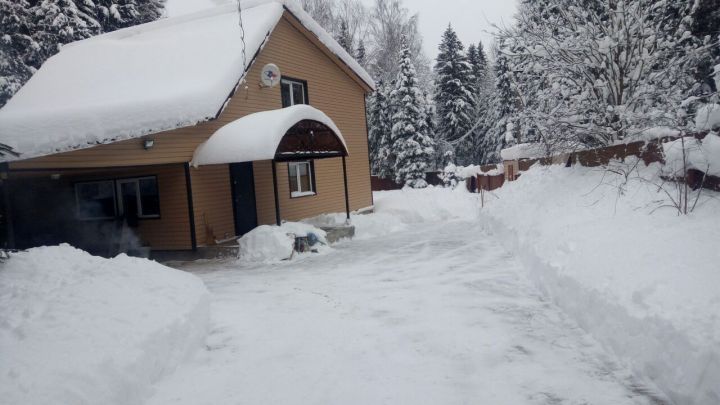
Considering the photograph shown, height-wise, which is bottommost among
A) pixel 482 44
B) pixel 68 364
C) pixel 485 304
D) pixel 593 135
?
pixel 485 304

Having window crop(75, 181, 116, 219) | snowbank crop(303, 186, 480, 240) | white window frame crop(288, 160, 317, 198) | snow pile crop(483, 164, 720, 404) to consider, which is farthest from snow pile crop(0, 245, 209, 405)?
white window frame crop(288, 160, 317, 198)

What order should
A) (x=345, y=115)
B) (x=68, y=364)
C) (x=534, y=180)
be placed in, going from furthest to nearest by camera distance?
(x=345, y=115) < (x=534, y=180) < (x=68, y=364)

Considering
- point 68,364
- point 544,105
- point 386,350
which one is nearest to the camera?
point 68,364

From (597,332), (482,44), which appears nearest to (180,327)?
(597,332)

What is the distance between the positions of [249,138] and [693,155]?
8.53m

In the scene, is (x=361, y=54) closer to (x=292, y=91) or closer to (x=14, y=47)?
(x=14, y=47)

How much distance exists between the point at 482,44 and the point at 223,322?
147 ft

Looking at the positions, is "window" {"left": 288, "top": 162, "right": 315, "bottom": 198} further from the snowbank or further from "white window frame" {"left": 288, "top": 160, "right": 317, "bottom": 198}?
the snowbank

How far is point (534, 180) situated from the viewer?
42.1 feet

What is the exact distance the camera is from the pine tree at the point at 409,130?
31.8m

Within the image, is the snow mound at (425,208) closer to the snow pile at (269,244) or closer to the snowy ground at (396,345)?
the snow pile at (269,244)

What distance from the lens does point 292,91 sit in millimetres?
15992

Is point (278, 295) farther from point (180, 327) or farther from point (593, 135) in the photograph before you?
point (593, 135)

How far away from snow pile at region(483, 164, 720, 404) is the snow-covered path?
0.27 meters
